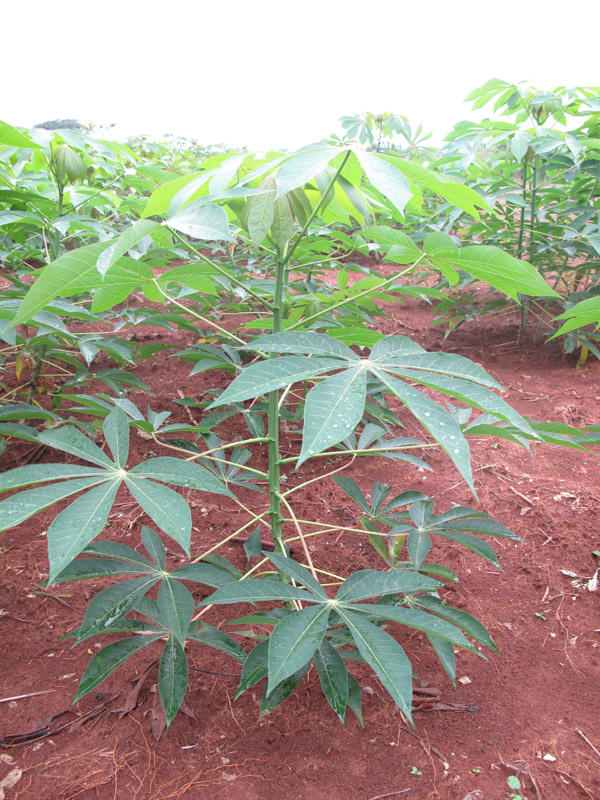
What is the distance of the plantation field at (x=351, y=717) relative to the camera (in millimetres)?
687

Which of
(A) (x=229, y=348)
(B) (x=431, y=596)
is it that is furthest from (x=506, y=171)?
(B) (x=431, y=596)

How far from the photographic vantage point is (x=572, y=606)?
3.37 ft

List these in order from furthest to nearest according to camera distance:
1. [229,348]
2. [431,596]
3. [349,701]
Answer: [229,348] < [431,596] < [349,701]

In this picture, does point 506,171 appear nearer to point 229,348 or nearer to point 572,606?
point 229,348

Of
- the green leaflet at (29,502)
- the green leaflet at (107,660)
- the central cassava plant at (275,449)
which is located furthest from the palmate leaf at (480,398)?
the green leaflet at (107,660)

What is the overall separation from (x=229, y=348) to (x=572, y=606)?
3.31 ft

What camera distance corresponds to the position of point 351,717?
0.79 m

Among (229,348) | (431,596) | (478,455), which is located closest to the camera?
(431,596)

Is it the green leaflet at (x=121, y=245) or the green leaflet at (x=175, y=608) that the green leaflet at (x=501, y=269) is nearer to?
the green leaflet at (x=121, y=245)

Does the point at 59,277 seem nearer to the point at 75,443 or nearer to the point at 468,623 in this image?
the point at 75,443

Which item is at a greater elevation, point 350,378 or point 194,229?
point 194,229

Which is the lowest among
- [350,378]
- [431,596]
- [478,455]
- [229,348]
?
[478,455]

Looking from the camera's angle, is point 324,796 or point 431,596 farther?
point 431,596

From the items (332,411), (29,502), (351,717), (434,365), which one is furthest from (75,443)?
(351,717)
